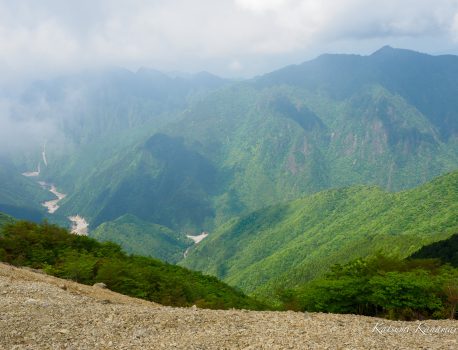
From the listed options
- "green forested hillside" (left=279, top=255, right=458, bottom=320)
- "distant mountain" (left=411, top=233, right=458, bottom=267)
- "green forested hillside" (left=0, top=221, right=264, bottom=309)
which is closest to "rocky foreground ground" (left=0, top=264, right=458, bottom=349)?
"green forested hillside" (left=279, top=255, right=458, bottom=320)

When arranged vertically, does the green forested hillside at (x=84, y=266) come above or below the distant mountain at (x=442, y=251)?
below

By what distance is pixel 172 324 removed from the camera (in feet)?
74.3

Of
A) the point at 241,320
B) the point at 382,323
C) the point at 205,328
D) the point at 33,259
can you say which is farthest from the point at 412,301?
the point at 33,259

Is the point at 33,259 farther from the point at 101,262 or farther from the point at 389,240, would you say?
the point at 389,240

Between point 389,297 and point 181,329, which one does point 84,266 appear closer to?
point 181,329

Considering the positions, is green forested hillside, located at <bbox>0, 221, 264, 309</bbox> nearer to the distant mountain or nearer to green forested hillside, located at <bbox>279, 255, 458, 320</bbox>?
green forested hillside, located at <bbox>279, 255, 458, 320</bbox>

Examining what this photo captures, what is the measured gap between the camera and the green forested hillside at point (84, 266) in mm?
43719

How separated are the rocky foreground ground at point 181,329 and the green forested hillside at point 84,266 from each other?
1491cm

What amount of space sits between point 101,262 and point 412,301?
34007mm

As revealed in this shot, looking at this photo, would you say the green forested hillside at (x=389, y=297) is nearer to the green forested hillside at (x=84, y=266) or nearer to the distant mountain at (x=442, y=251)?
the green forested hillside at (x=84, y=266)

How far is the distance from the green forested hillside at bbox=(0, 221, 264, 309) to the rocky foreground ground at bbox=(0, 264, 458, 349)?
14912mm

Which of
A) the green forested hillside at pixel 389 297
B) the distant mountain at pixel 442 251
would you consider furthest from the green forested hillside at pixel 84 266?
the distant mountain at pixel 442 251

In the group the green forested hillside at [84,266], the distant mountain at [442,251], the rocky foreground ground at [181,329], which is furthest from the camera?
the distant mountain at [442,251]

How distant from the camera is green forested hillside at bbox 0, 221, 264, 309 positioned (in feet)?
143
